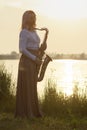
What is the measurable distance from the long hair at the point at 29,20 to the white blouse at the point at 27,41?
114mm

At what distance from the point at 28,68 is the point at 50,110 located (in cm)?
217

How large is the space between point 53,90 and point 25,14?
9.95 feet

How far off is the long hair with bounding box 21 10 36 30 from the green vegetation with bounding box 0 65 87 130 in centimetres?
174

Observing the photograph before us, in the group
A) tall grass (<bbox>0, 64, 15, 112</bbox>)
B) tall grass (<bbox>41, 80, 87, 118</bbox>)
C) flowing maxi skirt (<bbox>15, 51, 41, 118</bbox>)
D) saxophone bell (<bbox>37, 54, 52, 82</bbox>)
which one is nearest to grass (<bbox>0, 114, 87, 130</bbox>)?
flowing maxi skirt (<bbox>15, 51, 41, 118</bbox>)

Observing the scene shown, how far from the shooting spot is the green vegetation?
1083 centimetres

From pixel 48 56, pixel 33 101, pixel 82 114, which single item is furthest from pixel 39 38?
pixel 82 114

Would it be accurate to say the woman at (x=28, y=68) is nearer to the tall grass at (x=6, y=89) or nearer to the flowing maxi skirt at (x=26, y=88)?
the flowing maxi skirt at (x=26, y=88)

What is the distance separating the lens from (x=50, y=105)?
13.3m

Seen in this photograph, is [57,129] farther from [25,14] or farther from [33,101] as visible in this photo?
[25,14]

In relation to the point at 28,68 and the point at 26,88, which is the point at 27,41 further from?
the point at 26,88

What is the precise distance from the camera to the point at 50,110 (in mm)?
13102

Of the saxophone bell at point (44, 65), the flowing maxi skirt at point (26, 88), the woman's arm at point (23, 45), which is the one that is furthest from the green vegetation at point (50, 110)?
the woman's arm at point (23, 45)

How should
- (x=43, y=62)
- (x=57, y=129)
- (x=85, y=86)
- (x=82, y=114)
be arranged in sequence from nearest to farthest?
(x=57, y=129) → (x=43, y=62) → (x=82, y=114) → (x=85, y=86)

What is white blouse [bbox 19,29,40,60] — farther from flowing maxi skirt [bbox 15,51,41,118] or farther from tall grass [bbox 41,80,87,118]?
tall grass [bbox 41,80,87,118]
